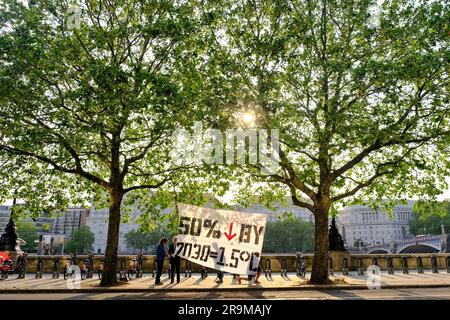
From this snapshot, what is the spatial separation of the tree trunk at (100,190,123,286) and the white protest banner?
12.5ft

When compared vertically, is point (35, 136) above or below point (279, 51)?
below

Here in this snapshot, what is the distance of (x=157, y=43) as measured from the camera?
17.4m

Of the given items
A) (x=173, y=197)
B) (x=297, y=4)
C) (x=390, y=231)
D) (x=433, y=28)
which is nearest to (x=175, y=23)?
(x=297, y=4)

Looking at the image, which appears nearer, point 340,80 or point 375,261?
point 340,80

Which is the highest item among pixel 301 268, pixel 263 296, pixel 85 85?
pixel 85 85

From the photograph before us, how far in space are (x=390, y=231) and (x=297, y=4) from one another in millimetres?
178548

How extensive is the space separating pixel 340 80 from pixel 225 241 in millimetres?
9170

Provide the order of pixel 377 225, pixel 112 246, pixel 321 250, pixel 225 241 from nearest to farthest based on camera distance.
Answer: pixel 225 241 < pixel 112 246 < pixel 321 250 < pixel 377 225

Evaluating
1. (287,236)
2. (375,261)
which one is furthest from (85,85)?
(287,236)

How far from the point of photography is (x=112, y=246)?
16359mm

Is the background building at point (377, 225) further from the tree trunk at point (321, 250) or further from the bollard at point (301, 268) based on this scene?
the tree trunk at point (321, 250)

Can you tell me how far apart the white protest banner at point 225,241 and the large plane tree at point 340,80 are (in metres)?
4.01

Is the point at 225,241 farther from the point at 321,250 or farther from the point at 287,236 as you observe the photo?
the point at 287,236
